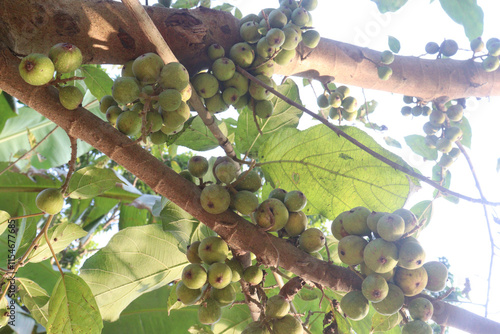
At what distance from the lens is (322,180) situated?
1.56m

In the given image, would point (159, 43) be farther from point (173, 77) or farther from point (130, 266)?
point (130, 266)

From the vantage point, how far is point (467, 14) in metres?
1.85

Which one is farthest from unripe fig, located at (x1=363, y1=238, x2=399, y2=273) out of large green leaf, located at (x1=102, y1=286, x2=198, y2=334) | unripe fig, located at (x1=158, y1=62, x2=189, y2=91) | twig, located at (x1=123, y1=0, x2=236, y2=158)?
large green leaf, located at (x1=102, y1=286, x2=198, y2=334)

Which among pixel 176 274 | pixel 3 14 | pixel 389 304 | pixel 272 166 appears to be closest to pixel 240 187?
pixel 272 166

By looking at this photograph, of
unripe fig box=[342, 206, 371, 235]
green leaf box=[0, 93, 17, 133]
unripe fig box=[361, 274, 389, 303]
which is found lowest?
green leaf box=[0, 93, 17, 133]

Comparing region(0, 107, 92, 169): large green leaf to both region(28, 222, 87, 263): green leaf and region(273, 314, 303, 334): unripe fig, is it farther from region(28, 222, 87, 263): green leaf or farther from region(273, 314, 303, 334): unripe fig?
region(273, 314, 303, 334): unripe fig

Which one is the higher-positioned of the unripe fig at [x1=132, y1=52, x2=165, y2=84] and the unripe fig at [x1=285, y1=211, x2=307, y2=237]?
the unripe fig at [x1=132, y1=52, x2=165, y2=84]

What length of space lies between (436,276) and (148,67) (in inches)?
44.4

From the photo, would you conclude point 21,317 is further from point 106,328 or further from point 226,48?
point 226,48

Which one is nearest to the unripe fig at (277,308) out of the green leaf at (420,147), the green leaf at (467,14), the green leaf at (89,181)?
the green leaf at (89,181)

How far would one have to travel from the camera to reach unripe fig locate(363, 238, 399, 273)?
3.67 feet

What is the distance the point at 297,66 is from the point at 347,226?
0.91 metres

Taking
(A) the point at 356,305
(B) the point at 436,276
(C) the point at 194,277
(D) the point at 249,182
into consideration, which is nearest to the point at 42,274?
(C) the point at 194,277

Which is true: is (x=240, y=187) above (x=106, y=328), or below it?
above
